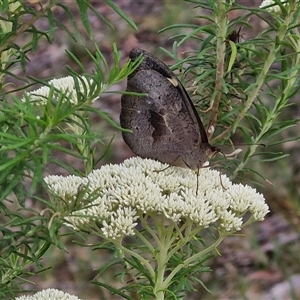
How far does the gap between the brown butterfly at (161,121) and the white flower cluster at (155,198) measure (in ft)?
0.71

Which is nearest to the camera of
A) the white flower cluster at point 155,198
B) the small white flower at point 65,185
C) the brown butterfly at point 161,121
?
the small white flower at point 65,185

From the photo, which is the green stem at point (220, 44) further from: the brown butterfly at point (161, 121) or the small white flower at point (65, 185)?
the small white flower at point (65, 185)

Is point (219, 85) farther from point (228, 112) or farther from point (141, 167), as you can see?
point (141, 167)

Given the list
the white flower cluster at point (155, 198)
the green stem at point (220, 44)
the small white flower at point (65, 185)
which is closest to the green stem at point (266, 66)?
the green stem at point (220, 44)

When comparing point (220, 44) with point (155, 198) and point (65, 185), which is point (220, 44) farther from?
point (65, 185)

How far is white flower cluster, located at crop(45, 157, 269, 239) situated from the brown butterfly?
0.71ft

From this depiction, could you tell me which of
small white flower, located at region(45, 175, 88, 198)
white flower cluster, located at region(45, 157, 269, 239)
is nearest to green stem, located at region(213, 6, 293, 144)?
white flower cluster, located at region(45, 157, 269, 239)

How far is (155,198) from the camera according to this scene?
5.89ft

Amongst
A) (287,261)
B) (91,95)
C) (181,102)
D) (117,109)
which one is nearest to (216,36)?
(181,102)

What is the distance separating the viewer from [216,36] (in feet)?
6.73

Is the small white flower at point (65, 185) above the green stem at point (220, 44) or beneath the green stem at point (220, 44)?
beneath

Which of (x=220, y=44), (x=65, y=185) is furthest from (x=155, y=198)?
(x=220, y=44)

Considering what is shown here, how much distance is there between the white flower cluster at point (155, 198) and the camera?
68.8 inches

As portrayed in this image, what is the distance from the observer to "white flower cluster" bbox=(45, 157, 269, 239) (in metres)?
1.75
